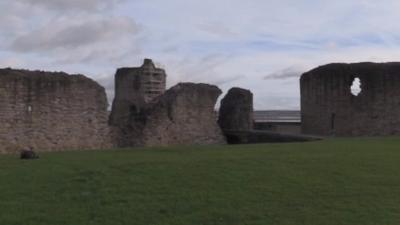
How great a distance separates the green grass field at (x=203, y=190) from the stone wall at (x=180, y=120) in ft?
26.5

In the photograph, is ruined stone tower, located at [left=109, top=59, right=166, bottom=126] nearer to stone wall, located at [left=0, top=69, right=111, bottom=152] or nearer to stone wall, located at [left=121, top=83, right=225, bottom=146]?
stone wall, located at [left=121, top=83, right=225, bottom=146]

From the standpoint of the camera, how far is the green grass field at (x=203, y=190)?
28.8ft

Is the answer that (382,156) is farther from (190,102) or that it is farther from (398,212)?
(190,102)

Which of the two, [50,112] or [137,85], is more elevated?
[137,85]

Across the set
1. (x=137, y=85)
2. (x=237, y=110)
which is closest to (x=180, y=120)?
(x=137, y=85)

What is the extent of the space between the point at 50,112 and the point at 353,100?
13.6 m

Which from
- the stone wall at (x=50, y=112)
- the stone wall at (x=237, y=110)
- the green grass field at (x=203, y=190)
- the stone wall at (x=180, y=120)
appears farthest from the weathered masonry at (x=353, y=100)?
the green grass field at (x=203, y=190)

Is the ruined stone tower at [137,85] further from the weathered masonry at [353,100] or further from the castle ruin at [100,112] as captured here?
the weathered masonry at [353,100]

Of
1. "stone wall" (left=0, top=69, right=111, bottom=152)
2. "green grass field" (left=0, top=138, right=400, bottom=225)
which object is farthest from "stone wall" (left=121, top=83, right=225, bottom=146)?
"green grass field" (left=0, top=138, right=400, bottom=225)

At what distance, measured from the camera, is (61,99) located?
63.5 feet

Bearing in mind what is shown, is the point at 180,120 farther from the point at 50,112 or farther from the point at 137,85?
the point at 50,112

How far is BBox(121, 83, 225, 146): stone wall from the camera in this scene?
852 inches

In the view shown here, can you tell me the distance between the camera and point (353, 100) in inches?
1102

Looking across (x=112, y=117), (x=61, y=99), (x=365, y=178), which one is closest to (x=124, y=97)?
(x=112, y=117)
